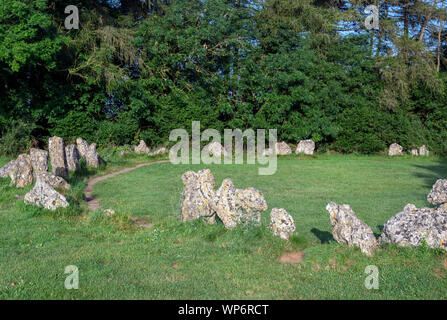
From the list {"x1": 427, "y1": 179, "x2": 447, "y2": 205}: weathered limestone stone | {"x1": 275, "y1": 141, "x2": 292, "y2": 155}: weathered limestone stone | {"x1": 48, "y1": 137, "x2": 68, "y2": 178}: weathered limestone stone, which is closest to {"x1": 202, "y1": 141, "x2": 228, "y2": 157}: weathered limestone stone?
{"x1": 275, "y1": 141, "x2": 292, "y2": 155}: weathered limestone stone

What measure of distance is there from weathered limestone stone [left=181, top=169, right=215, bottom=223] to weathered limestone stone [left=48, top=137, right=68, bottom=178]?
5.72 metres

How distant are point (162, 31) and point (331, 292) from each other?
17.3m

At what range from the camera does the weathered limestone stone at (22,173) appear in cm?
1036

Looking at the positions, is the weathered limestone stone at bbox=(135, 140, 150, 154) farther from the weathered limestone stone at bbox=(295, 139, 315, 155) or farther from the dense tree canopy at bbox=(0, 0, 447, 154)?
the weathered limestone stone at bbox=(295, 139, 315, 155)

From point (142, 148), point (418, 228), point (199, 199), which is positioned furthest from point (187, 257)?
point (142, 148)

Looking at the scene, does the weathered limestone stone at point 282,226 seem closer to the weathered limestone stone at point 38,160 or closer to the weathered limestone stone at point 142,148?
the weathered limestone stone at point 38,160

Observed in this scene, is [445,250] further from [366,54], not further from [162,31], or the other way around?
[366,54]

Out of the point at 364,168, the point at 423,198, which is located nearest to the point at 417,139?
the point at 364,168

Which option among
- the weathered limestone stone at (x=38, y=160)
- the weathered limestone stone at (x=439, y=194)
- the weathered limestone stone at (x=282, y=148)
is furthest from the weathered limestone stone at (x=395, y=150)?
the weathered limestone stone at (x=38, y=160)

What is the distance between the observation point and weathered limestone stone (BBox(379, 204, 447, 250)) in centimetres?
537

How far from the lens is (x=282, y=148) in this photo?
1975cm

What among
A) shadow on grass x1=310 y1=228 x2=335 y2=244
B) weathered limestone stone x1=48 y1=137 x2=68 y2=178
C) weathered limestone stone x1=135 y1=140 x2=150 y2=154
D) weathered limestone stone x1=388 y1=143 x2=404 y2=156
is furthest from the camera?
weathered limestone stone x1=388 y1=143 x2=404 y2=156

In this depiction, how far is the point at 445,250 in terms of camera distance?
207 inches

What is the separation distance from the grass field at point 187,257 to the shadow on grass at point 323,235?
0.02 meters
